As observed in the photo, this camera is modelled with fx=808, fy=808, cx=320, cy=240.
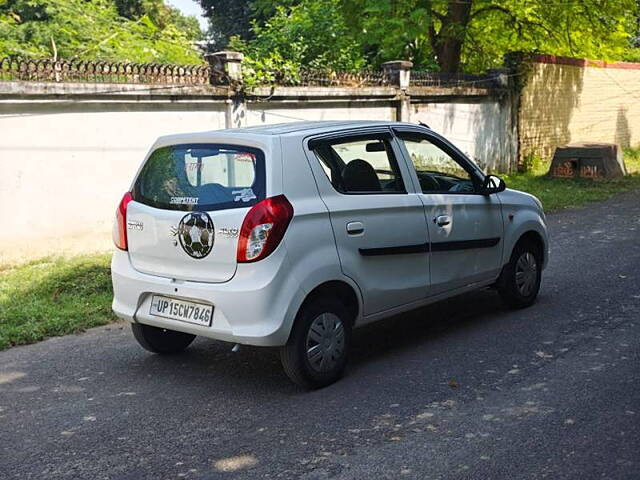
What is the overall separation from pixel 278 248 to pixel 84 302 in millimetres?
3390

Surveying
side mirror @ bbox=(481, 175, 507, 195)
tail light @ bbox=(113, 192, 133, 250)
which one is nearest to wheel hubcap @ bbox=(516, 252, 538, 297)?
side mirror @ bbox=(481, 175, 507, 195)

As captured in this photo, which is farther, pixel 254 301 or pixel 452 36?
pixel 452 36

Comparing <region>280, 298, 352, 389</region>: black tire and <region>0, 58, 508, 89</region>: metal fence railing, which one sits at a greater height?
<region>0, 58, 508, 89</region>: metal fence railing

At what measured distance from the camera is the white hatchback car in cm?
488

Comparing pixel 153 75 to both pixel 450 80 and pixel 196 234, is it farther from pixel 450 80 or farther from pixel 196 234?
pixel 450 80

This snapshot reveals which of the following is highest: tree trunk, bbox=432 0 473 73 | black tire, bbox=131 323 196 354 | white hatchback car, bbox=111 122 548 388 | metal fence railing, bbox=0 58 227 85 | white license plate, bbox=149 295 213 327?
tree trunk, bbox=432 0 473 73

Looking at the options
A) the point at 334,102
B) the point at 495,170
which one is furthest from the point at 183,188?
the point at 495,170

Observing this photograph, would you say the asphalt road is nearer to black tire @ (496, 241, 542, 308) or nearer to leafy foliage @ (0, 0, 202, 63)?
black tire @ (496, 241, 542, 308)

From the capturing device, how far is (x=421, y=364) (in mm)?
5617

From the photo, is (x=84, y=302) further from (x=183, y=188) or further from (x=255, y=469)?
(x=255, y=469)

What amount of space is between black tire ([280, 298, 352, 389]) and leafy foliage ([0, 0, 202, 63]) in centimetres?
1264

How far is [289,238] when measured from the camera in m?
4.91

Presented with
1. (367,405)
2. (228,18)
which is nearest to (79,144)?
(367,405)

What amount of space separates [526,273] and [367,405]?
2.71 meters
